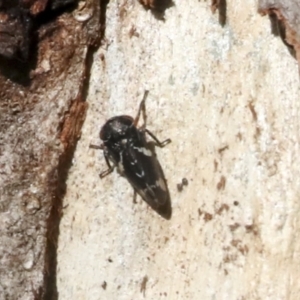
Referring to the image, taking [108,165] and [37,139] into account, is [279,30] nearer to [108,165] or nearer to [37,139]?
[108,165]

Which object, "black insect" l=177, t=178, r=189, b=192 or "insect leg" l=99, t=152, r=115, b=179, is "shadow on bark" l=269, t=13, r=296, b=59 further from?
"insect leg" l=99, t=152, r=115, b=179

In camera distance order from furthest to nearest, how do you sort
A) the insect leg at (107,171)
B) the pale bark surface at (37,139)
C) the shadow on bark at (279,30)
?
the insect leg at (107,171)
the pale bark surface at (37,139)
the shadow on bark at (279,30)

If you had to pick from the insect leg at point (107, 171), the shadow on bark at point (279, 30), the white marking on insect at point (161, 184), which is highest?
the shadow on bark at point (279, 30)

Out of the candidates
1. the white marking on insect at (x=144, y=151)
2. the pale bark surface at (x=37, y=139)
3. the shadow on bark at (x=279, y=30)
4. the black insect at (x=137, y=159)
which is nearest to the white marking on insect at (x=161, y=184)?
the black insect at (x=137, y=159)

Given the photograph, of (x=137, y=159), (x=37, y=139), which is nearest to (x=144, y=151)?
(x=137, y=159)

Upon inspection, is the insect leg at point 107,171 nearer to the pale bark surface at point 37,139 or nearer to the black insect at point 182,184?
the pale bark surface at point 37,139

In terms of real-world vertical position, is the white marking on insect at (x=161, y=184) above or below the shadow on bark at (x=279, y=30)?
below
